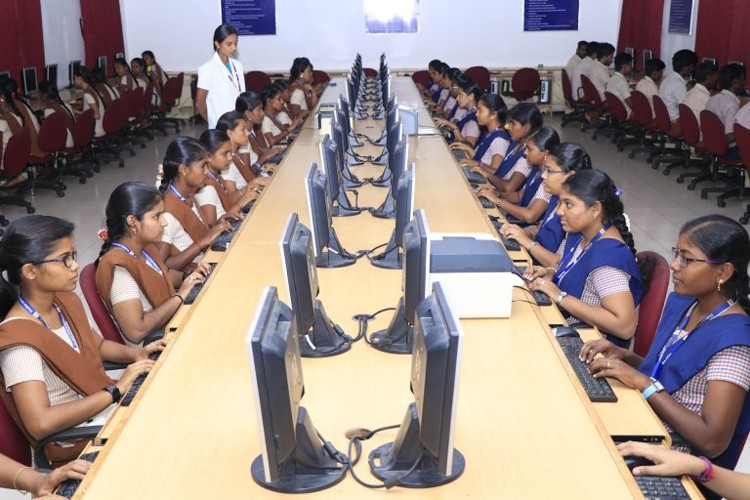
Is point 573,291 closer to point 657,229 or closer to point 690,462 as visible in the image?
point 690,462

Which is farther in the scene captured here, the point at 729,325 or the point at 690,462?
the point at 729,325

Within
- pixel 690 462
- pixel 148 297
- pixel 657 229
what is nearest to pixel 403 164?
→ pixel 148 297

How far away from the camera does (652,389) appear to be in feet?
6.64

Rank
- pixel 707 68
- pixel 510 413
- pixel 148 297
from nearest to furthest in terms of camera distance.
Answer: pixel 510 413 < pixel 148 297 < pixel 707 68

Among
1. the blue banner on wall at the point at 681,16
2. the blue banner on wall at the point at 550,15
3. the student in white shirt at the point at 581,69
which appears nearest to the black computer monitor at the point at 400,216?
the blue banner on wall at the point at 681,16

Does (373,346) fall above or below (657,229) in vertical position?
above

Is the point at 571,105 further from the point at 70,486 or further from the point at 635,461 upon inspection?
the point at 70,486

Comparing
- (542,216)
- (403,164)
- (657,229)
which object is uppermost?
(403,164)

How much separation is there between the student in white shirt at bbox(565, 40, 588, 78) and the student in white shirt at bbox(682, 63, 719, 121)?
3211 mm

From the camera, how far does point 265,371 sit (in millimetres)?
1383

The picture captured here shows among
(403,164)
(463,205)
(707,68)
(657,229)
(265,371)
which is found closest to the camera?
(265,371)

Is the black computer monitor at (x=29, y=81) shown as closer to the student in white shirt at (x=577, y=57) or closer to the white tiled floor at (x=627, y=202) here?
the white tiled floor at (x=627, y=202)

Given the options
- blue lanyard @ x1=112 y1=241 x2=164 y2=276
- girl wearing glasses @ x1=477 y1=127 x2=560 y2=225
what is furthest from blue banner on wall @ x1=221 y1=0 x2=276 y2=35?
blue lanyard @ x1=112 y1=241 x2=164 y2=276

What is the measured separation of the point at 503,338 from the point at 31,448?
1.32 m
